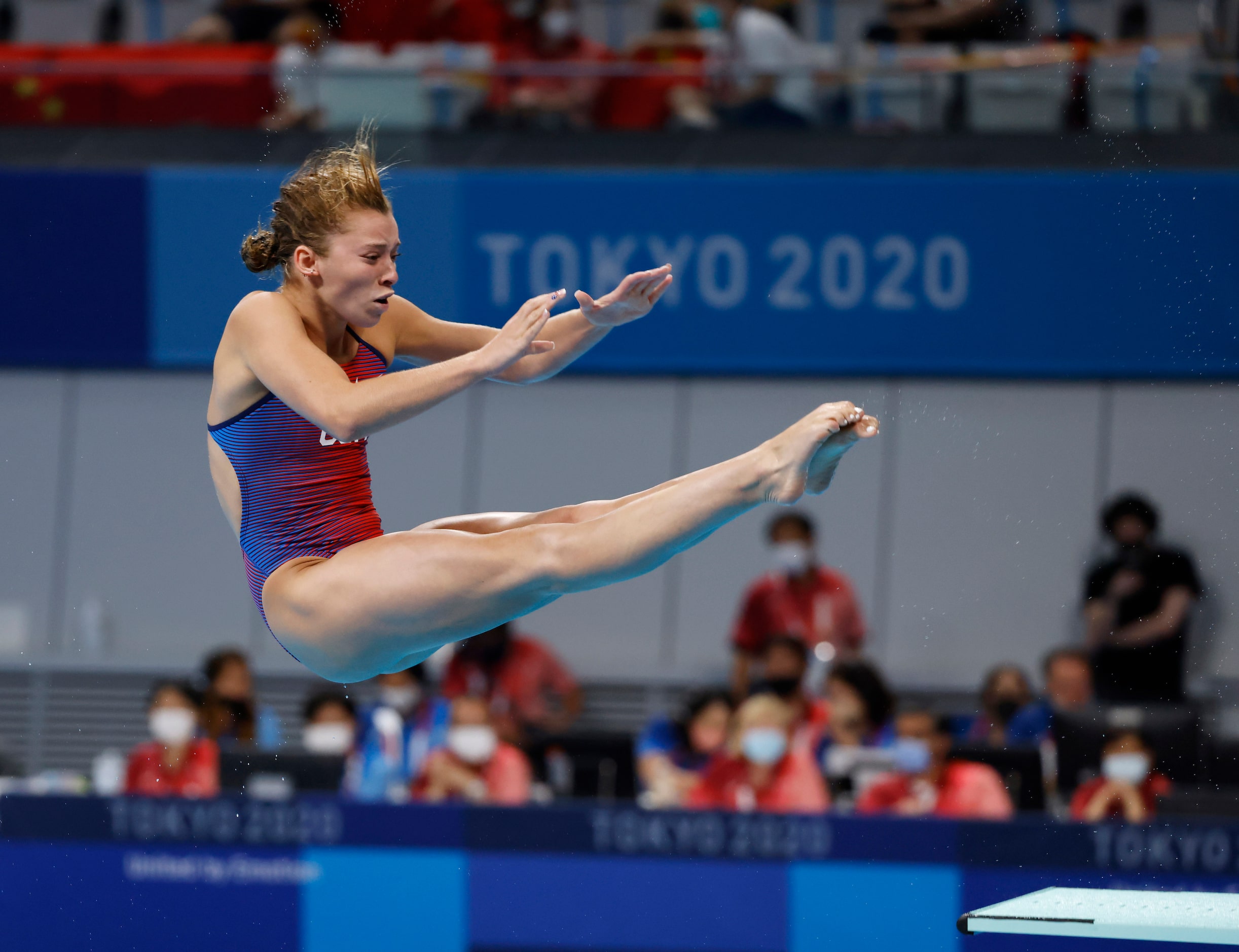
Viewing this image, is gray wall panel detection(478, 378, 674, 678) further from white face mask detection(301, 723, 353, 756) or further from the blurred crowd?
white face mask detection(301, 723, 353, 756)

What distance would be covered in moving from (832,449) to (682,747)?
3.59m

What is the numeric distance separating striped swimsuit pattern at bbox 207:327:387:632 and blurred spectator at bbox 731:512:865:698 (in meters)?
4.16

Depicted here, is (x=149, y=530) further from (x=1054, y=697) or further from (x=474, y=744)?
(x=1054, y=697)

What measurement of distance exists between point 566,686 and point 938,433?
2.54 metres

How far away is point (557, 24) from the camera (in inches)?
328

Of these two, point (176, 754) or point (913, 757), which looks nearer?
point (913, 757)

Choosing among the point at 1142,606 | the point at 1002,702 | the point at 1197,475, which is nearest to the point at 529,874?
the point at 1002,702

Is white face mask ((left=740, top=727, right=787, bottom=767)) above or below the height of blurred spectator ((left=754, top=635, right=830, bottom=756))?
below

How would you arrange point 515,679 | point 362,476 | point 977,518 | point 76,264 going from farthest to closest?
point 977,518
point 515,679
point 76,264
point 362,476

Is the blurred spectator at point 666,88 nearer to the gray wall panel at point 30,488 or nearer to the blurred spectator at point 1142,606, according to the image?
the blurred spectator at point 1142,606

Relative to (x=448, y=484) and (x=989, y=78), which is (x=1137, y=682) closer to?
(x=989, y=78)

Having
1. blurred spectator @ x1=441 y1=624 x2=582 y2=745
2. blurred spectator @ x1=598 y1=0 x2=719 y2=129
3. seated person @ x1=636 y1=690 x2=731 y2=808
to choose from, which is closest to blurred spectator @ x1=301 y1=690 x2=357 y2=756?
blurred spectator @ x1=441 y1=624 x2=582 y2=745

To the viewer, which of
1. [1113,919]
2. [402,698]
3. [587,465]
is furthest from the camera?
[587,465]

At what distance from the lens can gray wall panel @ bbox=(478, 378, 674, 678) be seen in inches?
379
